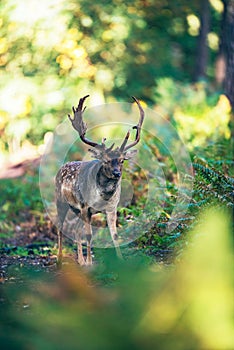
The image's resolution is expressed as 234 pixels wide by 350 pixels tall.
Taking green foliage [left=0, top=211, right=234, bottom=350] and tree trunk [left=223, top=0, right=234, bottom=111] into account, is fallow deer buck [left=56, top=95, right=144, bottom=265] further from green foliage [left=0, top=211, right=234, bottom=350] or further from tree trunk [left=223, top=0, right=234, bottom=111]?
tree trunk [left=223, top=0, right=234, bottom=111]

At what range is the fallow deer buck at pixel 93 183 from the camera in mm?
6883

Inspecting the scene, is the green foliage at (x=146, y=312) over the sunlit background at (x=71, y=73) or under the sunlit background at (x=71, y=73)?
over

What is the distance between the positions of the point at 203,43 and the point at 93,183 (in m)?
12.7

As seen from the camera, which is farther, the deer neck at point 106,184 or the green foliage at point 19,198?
the green foliage at point 19,198

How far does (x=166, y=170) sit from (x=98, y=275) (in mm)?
7855

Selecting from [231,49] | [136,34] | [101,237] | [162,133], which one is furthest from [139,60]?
[101,237]

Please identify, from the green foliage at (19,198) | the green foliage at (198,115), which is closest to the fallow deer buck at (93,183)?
the green foliage at (19,198)

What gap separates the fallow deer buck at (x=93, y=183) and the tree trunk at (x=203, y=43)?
39.8 ft

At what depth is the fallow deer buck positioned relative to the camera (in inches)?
271

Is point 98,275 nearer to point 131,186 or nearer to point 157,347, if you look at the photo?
point 157,347

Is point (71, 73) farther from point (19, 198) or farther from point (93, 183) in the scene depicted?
point (93, 183)

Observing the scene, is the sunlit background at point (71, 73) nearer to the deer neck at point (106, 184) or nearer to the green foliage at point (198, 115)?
the green foliage at point (198, 115)

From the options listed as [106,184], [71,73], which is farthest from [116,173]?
[71,73]

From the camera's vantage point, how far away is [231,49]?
1258 centimetres
